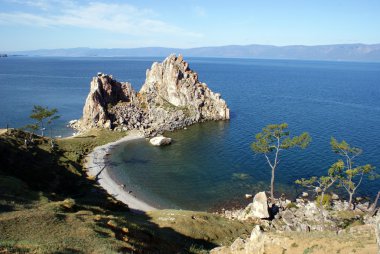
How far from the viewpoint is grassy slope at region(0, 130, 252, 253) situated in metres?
36.7

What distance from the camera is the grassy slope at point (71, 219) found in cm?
3666

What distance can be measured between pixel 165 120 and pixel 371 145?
8241 centimetres

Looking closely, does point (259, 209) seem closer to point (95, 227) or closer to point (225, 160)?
point (225, 160)

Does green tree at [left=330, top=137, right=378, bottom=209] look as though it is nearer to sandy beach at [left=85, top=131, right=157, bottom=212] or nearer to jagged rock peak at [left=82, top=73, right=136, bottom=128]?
sandy beach at [left=85, top=131, right=157, bottom=212]

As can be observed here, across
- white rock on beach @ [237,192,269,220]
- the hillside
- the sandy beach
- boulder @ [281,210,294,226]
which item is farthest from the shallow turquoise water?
the hillside

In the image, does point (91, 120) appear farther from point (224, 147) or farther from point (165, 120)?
point (224, 147)

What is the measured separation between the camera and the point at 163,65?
159 metres

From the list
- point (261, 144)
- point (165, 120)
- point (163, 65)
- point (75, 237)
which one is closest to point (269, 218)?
point (261, 144)

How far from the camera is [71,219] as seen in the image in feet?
144

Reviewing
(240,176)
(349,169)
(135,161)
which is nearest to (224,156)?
(240,176)

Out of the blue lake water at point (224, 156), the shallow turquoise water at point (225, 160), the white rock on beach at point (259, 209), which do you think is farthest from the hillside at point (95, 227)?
the blue lake water at point (224, 156)

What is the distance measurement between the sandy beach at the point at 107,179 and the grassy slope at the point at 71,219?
296 cm

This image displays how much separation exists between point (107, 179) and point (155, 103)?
2729 inches

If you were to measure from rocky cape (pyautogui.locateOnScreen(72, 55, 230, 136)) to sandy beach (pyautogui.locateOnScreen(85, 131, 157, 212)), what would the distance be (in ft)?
64.4
